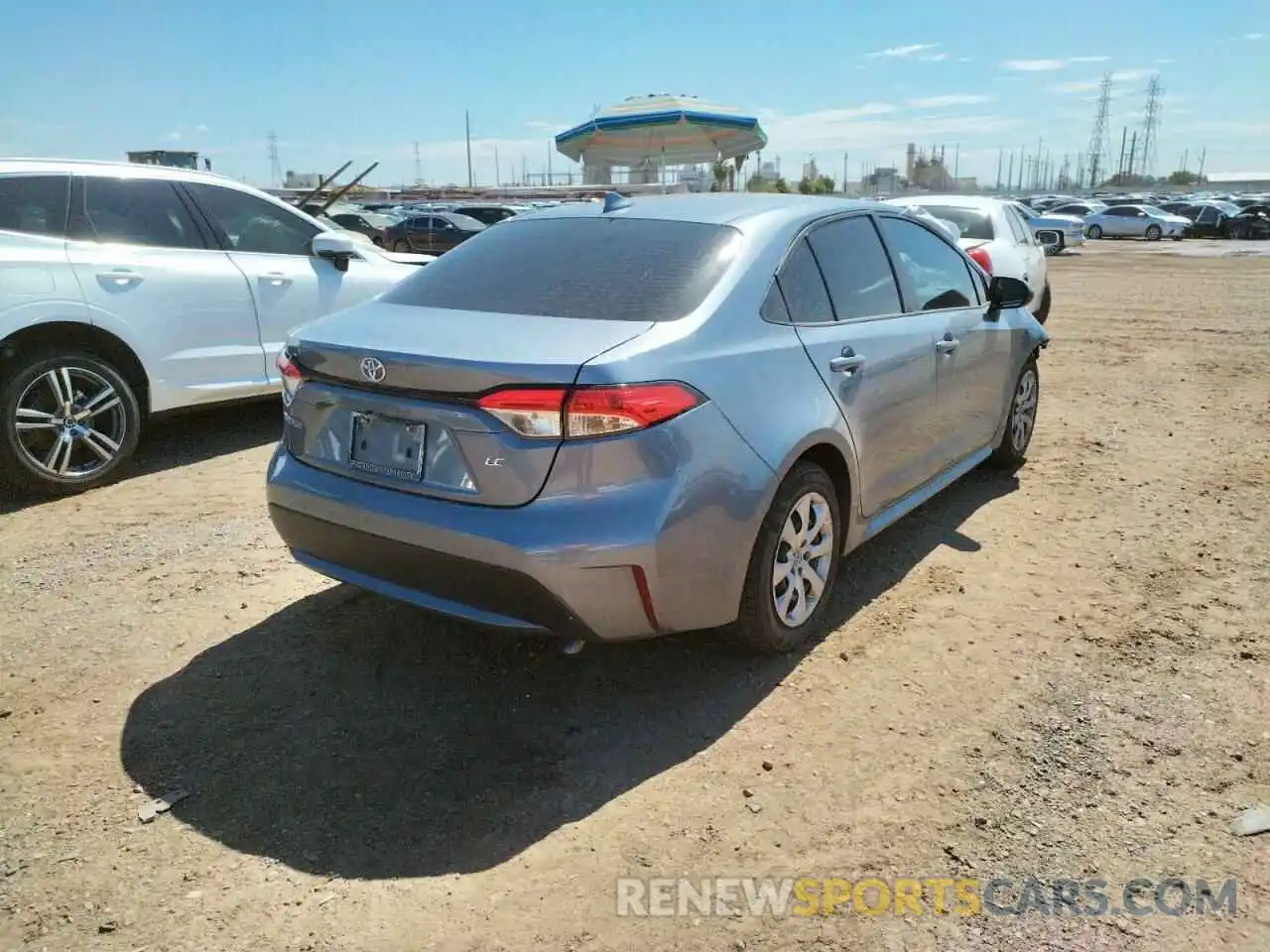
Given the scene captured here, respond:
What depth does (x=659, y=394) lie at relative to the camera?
2.74 meters

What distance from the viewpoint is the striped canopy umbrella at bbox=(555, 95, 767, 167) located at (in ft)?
66.5

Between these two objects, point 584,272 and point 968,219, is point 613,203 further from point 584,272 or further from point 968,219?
point 968,219

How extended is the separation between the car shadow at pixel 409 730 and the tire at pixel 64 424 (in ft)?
7.10

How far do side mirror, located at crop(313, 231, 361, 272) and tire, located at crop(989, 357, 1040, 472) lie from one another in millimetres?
4323

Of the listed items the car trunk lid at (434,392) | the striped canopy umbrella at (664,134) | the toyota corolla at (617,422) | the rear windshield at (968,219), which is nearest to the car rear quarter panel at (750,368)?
the toyota corolla at (617,422)

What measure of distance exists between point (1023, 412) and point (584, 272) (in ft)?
11.3

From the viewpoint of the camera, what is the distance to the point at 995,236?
9969 mm

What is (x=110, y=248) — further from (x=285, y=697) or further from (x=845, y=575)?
(x=845, y=575)

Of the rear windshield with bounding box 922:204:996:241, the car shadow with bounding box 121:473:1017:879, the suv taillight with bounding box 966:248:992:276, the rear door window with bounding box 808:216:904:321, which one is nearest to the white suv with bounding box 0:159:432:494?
the car shadow with bounding box 121:473:1017:879

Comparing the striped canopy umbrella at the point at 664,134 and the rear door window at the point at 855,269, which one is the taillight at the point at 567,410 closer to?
the rear door window at the point at 855,269

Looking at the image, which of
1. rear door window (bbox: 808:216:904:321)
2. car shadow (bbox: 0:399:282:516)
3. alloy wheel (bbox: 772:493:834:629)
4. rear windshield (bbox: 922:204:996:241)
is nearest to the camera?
alloy wheel (bbox: 772:493:834:629)

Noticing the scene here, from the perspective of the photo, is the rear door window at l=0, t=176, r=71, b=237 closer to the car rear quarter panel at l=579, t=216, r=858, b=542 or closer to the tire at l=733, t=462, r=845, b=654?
the car rear quarter panel at l=579, t=216, r=858, b=542

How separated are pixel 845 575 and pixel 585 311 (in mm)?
1908

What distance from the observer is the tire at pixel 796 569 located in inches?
124
